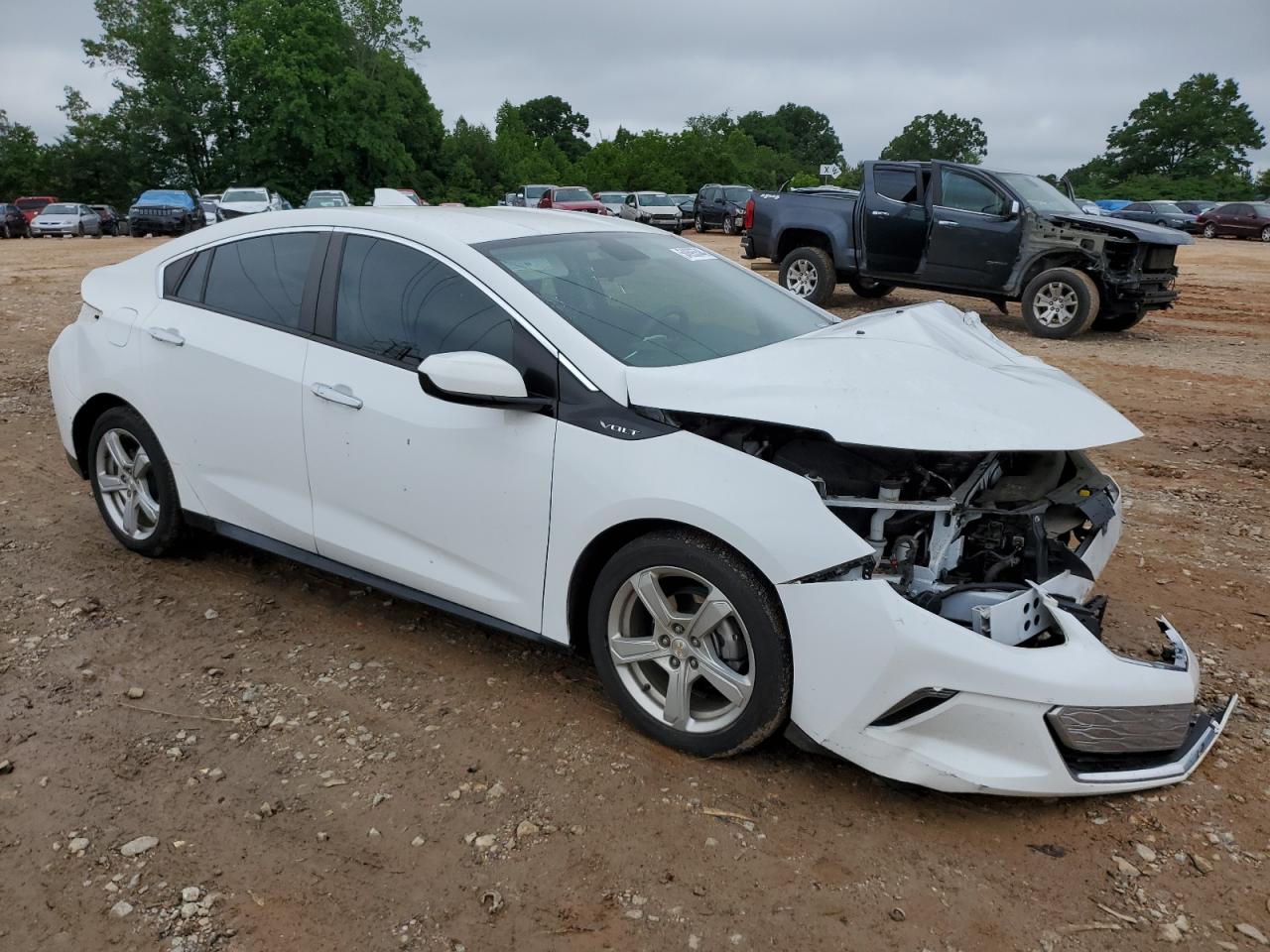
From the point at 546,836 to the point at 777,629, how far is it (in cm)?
85

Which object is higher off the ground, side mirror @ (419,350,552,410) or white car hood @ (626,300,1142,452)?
white car hood @ (626,300,1142,452)

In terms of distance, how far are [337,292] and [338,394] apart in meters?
0.43

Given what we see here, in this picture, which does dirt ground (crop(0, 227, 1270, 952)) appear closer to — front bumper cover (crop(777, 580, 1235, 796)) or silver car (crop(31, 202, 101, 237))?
front bumper cover (crop(777, 580, 1235, 796))

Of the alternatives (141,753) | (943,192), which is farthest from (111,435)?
(943,192)

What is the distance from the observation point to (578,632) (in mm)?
3270

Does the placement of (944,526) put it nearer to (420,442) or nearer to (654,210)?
(420,442)

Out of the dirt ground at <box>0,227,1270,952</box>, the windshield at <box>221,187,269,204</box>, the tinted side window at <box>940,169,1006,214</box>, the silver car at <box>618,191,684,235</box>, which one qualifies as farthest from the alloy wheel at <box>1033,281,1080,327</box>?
the windshield at <box>221,187,269,204</box>

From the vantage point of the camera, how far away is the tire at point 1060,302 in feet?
36.9

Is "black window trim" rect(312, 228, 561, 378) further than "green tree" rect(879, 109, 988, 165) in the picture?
No

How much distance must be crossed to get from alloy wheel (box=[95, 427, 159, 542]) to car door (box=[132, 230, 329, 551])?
30cm

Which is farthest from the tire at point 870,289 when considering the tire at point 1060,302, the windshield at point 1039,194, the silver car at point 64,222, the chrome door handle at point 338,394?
the silver car at point 64,222

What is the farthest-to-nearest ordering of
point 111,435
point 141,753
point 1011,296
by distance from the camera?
point 1011,296
point 111,435
point 141,753

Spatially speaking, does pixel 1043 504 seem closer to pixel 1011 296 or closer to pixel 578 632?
pixel 578 632

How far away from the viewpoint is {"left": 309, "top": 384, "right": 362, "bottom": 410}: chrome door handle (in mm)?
3521
